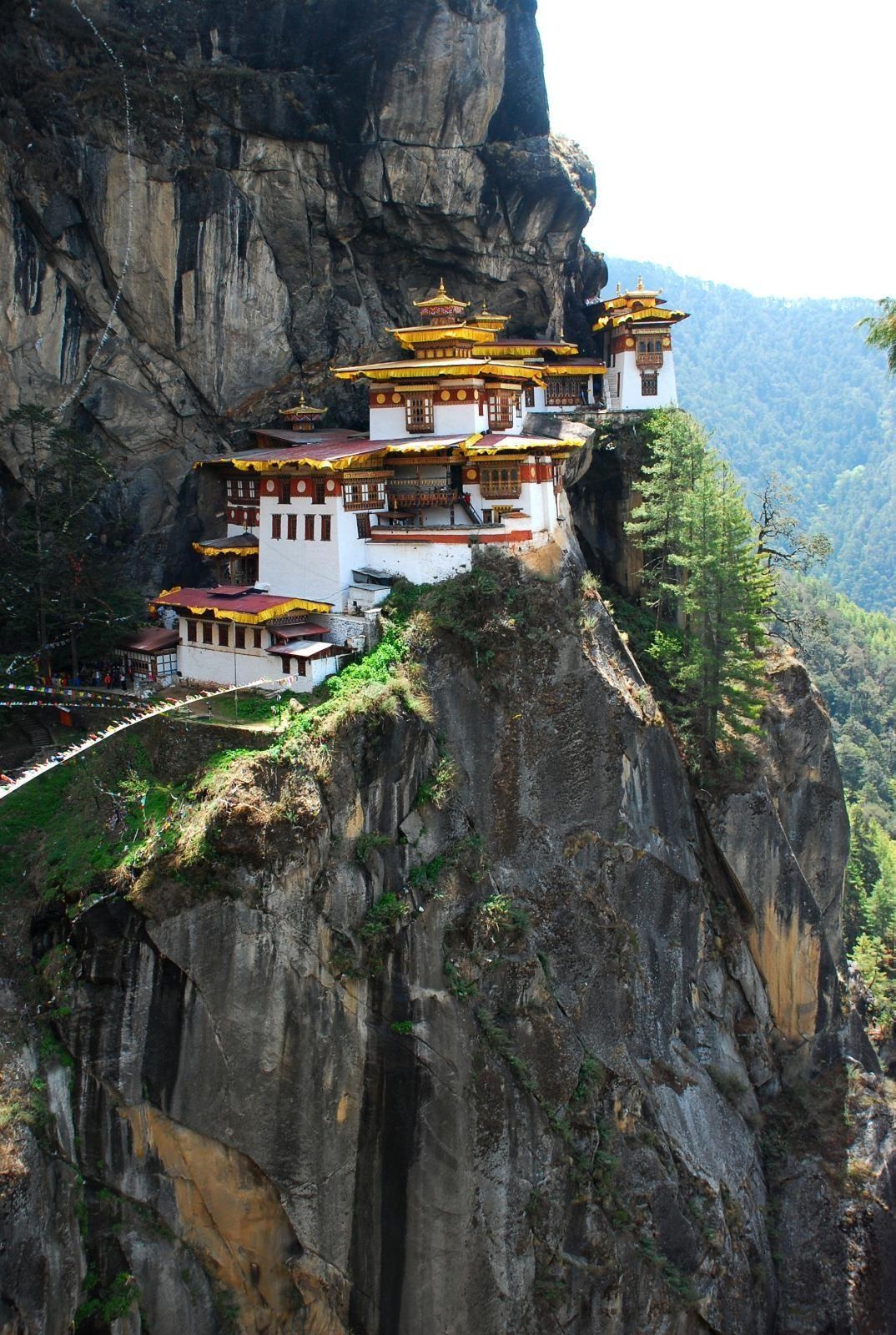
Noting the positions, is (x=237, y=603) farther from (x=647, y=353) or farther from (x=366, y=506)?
(x=647, y=353)

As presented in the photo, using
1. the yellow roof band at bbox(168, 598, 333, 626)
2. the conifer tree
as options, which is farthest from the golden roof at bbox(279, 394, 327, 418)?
the conifer tree

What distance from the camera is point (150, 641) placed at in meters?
31.5

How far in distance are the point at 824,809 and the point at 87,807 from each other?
24.7m

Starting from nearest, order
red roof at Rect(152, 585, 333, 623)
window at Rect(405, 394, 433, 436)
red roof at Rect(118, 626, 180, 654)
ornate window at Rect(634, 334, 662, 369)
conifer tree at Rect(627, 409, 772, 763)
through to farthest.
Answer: red roof at Rect(152, 585, 333, 623), red roof at Rect(118, 626, 180, 654), conifer tree at Rect(627, 409, 772, 763), window at Rect(405, 394, 433, 436), ornate window at Rect(634, 334, 662, 369)

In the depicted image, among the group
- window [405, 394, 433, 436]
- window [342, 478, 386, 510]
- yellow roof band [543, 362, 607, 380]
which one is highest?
yellow roof band [543, 362, 607, 380]

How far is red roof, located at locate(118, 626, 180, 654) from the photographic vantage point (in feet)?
102

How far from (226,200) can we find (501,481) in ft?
40.7

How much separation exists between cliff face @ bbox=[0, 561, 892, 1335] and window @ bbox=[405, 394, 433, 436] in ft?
22.1

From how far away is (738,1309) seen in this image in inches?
1152

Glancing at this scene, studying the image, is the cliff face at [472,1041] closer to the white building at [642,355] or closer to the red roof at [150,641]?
the red roof at [150,641]

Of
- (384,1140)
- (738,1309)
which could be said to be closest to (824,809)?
(738,1309)

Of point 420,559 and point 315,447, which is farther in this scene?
point 315,447

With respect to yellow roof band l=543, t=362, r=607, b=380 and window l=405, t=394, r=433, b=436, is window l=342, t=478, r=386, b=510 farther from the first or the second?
yellow roof band l=543, t=362, r=607, b=380

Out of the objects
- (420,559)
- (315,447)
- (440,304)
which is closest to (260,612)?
(420,559)
